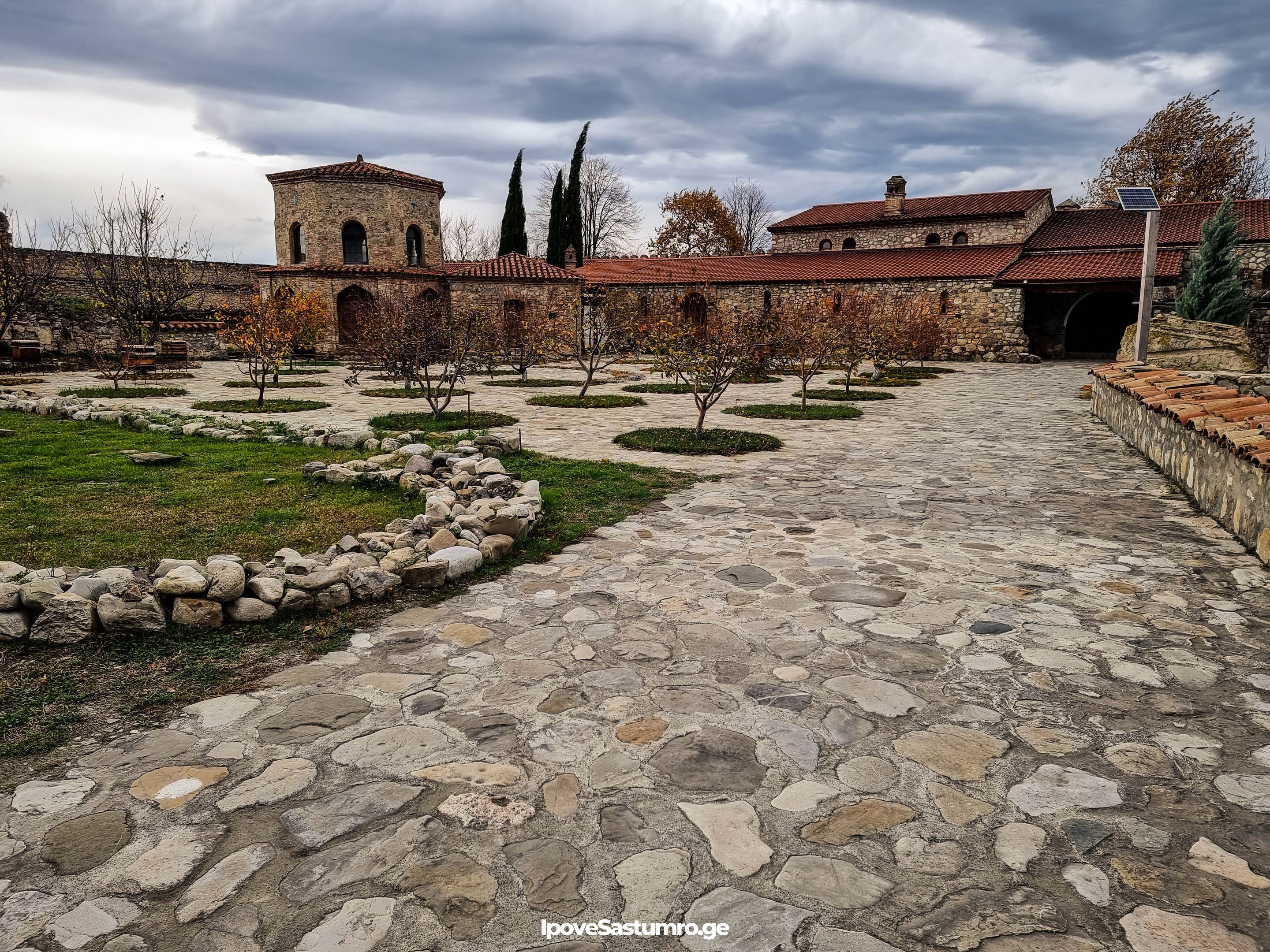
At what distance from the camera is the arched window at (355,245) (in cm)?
2897

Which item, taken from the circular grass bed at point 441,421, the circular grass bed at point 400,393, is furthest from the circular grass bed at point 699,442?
→ the circular grass bed at point 400,393

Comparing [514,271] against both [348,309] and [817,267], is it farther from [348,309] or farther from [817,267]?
[817,267]

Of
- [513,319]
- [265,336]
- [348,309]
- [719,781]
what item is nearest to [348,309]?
[348,309]

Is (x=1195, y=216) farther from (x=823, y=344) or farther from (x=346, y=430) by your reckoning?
(x=346, y=430)

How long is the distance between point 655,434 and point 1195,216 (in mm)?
30371

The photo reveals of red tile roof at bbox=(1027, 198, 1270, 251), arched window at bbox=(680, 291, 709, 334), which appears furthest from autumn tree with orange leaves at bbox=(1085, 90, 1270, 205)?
arched window at bbox=(680, 291, 709, 334)

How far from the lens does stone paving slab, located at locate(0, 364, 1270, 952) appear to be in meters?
1.95

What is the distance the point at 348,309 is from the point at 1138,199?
84.2ft

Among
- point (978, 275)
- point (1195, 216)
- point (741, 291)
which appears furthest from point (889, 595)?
point (1195, 216)

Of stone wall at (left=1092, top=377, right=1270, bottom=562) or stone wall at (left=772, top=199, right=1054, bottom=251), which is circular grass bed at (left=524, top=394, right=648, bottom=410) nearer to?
stone wall at (left=1092, top=377, right=1270, bottom=562)

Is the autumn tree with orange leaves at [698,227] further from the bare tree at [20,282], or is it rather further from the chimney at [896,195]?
the bare tree at [20,282]

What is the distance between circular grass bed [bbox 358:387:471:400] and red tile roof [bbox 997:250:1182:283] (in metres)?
22.1

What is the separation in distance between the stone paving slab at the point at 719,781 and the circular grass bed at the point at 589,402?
33.7ft

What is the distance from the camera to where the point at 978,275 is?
28.4 metres
